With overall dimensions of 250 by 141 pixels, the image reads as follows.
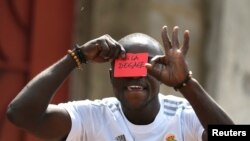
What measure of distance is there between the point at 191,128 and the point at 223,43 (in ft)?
7.13

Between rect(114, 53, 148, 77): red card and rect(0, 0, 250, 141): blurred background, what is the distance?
2025 mm

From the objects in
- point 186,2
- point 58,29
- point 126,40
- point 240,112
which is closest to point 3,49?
point 58,29

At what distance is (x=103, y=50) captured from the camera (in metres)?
4.30

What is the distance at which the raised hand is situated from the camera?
4.09m

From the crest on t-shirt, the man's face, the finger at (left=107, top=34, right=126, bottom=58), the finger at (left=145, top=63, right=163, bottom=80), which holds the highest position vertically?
the finger at (left=107, top=34, right=126, bottom=58)

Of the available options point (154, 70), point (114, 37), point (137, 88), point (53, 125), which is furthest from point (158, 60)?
point (114, 37)

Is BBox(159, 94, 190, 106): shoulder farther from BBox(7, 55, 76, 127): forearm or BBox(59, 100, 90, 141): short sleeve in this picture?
BBox(7, 55, 76, 127): forearm

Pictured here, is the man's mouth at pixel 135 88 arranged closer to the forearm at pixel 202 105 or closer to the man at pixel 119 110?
the man at pixel 119 110

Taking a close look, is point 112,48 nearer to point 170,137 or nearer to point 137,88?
point 137,88

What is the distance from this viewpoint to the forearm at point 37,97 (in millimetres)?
4219

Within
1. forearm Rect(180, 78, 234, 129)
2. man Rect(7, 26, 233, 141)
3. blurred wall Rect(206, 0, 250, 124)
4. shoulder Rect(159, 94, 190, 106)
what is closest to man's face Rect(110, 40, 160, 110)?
man Rect(7, 26, 233, 141)

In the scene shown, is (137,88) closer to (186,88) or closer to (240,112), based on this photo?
(186,88)

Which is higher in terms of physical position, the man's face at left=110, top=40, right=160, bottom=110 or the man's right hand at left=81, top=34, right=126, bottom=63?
the man's right hand at left=81, top=34, right=126, bottom=63

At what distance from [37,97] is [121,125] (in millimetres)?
455
